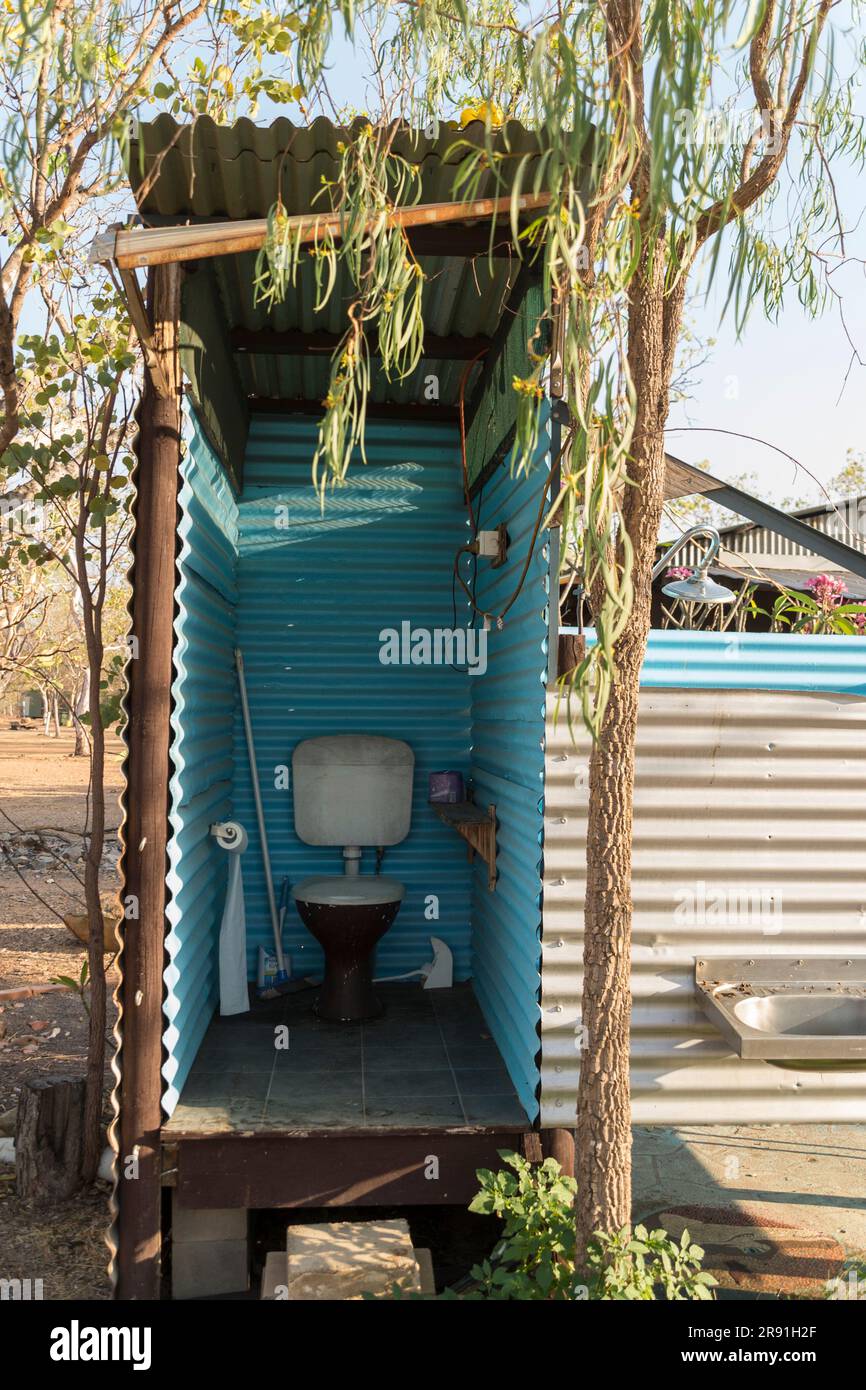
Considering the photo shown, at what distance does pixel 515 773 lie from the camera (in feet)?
13.3

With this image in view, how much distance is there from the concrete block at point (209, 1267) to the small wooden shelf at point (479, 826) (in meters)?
1.56

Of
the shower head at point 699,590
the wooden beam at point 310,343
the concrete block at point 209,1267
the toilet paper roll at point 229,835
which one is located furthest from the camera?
the wooden beam at point 310,343

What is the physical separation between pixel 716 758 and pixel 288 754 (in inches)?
98.4

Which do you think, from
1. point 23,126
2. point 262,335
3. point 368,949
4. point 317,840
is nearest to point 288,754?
point 317,840

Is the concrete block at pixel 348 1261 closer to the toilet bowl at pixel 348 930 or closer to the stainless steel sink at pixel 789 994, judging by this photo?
the stainless steel sink at pixel 789 994

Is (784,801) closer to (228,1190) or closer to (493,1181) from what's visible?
(493,1181)

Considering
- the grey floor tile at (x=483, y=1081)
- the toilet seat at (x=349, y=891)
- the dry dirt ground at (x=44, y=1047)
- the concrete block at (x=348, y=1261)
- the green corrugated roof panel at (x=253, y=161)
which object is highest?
the green corrugated roof panel at (x=253, y=161)

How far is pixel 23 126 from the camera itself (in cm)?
204

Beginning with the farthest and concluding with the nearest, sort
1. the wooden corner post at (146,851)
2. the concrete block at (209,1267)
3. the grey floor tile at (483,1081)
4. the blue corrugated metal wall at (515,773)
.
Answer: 1. the grey floor tile at (483,1081)
2. the blue corrugated metal wall at (515,773)
3. the concrete block at (209,1267)
4. the wooden corner post at (146,851)

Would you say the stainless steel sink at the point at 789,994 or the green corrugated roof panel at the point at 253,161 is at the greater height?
the green corrugated roof panel at the point at 253,161

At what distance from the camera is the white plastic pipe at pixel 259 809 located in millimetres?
5258

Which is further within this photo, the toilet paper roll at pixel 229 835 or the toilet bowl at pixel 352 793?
the toilet bowl at pixel 352 793

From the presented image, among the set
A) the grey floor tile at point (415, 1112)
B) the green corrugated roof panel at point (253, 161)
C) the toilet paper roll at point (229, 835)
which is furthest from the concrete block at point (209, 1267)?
the green corrugated roof panel at point (253, 161)

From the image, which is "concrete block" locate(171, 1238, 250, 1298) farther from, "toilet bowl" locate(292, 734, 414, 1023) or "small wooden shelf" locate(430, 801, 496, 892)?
"toilet bowl" locate(292, 734, 414, 1023)
